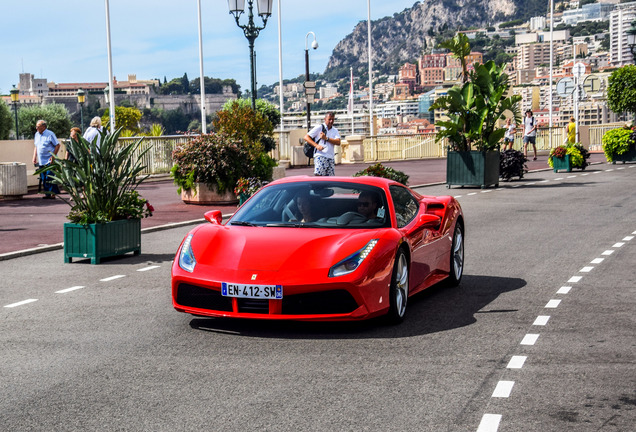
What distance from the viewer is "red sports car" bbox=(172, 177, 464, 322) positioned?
24.5 feet

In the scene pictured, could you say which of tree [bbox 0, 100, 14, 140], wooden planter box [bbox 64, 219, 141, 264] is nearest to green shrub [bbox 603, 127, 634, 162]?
wooden planter box [bbox 64, 219, 141, 264]

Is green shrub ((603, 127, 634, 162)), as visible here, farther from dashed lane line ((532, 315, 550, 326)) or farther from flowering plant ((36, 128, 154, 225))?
dashed lane line ((532, 315, 550, 326))

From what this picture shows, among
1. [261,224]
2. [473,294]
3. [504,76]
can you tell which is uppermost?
[504,76]

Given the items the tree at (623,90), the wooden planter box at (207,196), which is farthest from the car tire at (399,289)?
the tree at (623,90)

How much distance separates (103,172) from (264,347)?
632 centimetres

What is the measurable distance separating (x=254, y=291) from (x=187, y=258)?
890 millimetres

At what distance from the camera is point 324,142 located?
18.4 metres

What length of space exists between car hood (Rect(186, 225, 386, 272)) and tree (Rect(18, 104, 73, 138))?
77101mm

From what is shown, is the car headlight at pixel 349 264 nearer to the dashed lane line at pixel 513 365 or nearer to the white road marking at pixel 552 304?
the dashed lane line at pixel 513 365

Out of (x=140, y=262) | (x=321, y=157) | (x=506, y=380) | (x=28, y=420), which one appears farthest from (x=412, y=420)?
(x=321, y=157)

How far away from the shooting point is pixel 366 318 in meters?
7.64

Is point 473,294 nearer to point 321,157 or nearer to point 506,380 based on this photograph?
point 506,380

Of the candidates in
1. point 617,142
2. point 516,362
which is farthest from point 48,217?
point 617,142

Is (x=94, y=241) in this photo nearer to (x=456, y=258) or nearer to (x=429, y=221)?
(x=456, y=258)
